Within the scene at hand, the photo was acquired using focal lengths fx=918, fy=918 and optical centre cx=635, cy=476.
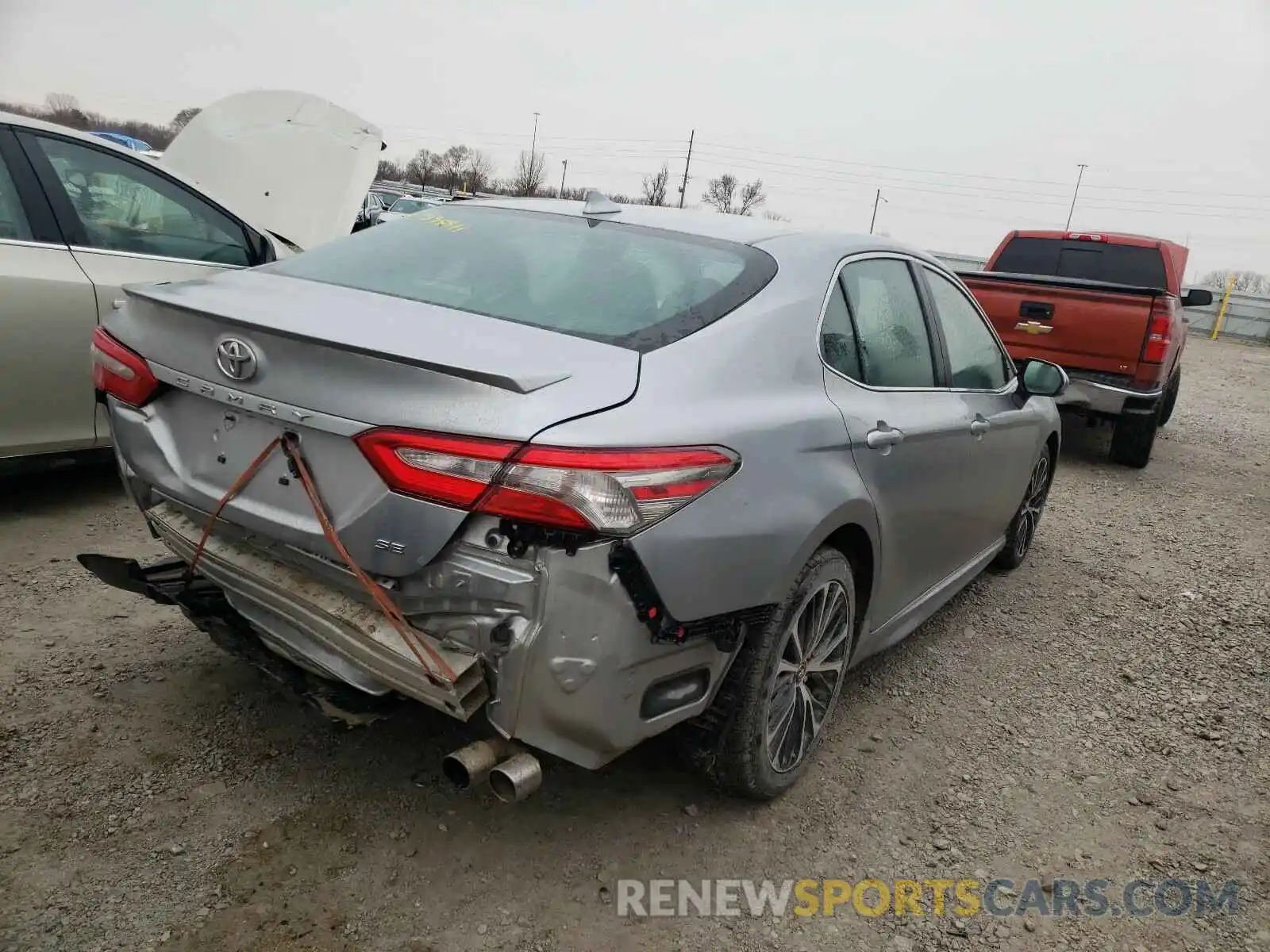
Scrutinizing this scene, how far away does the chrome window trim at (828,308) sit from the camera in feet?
8.46

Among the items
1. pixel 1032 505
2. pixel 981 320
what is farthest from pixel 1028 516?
pixel 981 320

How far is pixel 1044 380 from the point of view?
4.08 metres

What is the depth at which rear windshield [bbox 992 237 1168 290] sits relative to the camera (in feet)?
31.6

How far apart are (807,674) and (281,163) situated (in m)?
5.15

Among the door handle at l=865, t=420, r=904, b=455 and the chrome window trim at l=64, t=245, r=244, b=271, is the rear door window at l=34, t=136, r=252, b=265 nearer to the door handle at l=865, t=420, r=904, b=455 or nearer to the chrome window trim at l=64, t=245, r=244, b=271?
the chrome window trim at l=64, t=245, r=244, b=271

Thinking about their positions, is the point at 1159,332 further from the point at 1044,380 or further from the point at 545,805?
the point at 545,805

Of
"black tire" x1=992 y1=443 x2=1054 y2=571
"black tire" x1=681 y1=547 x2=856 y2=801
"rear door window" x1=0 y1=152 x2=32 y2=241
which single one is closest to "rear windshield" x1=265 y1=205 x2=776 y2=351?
"black tire" x1=681 y1=547 x2=856 y2=801

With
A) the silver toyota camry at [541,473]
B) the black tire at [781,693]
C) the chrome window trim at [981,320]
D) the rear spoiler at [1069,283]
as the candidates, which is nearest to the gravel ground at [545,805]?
the black tire at [781,693]

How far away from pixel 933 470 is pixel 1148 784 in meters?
1.26

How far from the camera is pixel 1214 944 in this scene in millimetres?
2357

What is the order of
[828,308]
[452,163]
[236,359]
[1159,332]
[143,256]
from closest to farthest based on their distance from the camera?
[236,359] < [828,308] < [143,256] < [1159,332] < [452,163]

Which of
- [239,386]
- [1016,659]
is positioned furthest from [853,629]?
[239,386]

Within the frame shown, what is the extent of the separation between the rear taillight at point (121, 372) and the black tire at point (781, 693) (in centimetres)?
165

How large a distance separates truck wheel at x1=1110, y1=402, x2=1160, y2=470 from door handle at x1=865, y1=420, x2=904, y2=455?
5518 mm
